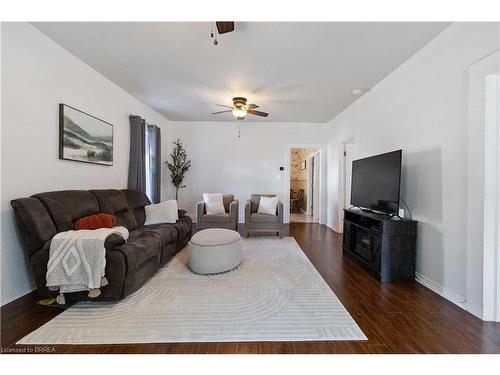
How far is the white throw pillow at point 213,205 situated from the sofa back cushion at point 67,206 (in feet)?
7.05

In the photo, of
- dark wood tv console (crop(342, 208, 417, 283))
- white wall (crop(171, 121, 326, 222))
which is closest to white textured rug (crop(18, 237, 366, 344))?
dark wood tv console (crop(342, 208, 417, 283))

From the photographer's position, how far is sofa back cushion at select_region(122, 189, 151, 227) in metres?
3.41

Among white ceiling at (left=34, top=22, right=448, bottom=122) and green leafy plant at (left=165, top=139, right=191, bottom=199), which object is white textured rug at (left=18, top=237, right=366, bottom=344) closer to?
white ceiling at (left=34, top=22, right=448, bottom=122)

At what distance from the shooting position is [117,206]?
3016mm

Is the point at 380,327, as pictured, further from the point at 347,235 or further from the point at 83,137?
the point at 83,137

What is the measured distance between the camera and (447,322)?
1.77 metres

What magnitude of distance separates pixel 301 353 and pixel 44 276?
87.3 inches

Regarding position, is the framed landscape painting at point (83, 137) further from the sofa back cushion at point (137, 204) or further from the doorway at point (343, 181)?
the doorway at point (343, 181)

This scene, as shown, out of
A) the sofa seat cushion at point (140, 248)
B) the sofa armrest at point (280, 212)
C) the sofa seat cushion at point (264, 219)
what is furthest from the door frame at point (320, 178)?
the sofa seat cushion at point (140, 248)

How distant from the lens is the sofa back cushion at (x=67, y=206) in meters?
2.11

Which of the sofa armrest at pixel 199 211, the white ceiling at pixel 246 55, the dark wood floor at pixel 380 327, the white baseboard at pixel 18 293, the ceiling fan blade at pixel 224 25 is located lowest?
the dark wood floor at pixel 380 327

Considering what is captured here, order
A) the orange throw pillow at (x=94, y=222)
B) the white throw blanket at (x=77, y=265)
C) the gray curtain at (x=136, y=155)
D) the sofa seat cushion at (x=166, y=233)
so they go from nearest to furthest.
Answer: the white throw blanket at (x=77, y=265) → the orange throw pillow at (x=94, y=222) → the sofa seat cushion at (x=166, y=233) → the gray curtain at (x=136, y=155)

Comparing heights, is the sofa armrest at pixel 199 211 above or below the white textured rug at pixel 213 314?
above
